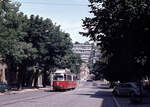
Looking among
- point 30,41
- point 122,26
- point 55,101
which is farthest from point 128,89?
point 30,41

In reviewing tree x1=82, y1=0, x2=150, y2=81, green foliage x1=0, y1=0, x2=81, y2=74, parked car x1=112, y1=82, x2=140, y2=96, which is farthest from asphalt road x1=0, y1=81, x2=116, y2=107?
green foliage x1=0, y1=0, x2=81, y2=74

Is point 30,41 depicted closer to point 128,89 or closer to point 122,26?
point 128,89

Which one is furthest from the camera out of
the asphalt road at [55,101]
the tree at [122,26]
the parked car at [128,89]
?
the parked car at [128,89]

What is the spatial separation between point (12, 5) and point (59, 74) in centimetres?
1229

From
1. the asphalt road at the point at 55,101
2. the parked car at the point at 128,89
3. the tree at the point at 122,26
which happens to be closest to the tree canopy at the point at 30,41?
the asphalt road at the point at 55,101

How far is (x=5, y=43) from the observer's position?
46844mm

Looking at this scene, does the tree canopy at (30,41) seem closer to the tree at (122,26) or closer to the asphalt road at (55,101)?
the asphalt road at (55,101)

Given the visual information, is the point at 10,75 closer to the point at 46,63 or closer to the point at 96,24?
the point at 46,63

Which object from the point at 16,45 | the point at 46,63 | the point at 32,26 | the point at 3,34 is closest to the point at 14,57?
the point at 16,45

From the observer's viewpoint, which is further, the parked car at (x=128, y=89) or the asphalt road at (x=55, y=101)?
the parked car at (x=128, y=89)

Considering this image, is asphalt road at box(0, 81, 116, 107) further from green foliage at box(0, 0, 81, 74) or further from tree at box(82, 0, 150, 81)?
green foliage at box(0, 0, 81, 74)

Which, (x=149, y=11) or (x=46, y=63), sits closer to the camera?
(x=149, y=11)

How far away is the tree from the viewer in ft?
67.8

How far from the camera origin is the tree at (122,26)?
20.7 meters
